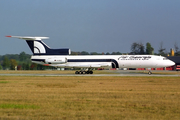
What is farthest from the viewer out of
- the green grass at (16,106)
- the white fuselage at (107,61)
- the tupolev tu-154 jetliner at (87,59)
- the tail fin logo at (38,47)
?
the tail fin logo at (38,47)

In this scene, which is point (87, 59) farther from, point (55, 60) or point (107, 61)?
point (55, 60)

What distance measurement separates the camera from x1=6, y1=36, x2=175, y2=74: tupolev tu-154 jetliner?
41438 millimetres

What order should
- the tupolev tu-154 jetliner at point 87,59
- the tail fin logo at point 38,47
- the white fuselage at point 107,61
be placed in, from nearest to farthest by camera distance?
the white fuselage at point 107,61, the tupolev tu-154 jetliner at point 87,59, the tail fin logo at point 38,47

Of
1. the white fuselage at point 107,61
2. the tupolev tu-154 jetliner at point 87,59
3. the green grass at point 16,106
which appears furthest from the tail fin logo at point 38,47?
the green grass at point 16,106

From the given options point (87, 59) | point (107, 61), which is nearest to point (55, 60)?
point (87, 59)

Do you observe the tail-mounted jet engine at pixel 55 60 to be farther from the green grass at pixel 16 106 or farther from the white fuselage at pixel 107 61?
the green grass at pixel 16 106

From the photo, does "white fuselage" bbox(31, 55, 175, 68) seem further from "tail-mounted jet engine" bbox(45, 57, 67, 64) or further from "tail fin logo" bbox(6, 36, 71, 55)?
"tail fin logo" bbox(6, 36, 71, 55)

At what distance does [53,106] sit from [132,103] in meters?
3.83

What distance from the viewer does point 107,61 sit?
138 ft

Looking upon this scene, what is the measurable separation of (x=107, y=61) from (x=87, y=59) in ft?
11.3

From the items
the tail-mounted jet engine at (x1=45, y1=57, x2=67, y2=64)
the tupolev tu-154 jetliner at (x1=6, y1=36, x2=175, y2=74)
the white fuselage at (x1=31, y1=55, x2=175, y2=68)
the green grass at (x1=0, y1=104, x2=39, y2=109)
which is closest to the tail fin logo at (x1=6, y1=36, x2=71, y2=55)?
the tupolev tu-154 jetliner at (x1=6, y1=36, x2=175, y2=74)

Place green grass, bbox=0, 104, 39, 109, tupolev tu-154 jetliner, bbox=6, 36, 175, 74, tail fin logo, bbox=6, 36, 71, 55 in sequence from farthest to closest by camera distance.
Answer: tail fin logo, bbox=6, 36, 71, 55, tupolev tu-154 jetliner, bbox=6, 36, 175, 74, green grass, bbox=0, 104, 39, 109

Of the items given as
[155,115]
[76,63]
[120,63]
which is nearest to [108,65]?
[120,63]

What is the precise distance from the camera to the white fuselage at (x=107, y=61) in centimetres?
4125
